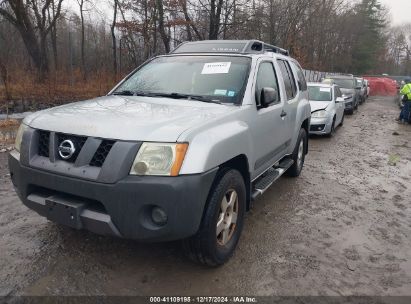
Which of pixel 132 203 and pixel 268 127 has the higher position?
pixel 268 127

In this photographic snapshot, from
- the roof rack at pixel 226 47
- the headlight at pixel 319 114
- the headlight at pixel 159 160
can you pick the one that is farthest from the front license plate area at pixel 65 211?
the headlight at pixel 319 114

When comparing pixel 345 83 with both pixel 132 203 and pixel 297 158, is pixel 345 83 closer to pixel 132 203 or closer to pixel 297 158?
pixel 297 158

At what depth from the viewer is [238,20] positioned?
59.2 ft

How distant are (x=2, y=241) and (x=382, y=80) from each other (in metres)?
42.1

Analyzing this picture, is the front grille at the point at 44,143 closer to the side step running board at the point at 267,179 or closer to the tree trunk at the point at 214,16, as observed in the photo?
the side step running board at the point at 267,179

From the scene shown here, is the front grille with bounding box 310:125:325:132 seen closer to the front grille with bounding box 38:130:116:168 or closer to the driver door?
the driver door

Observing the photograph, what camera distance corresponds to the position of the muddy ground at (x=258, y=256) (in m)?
2.98

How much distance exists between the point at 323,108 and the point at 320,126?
596 mm

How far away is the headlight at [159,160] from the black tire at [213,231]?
1.63ft

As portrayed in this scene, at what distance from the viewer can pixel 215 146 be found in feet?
9.26

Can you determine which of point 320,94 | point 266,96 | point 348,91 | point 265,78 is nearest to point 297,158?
point 265,78

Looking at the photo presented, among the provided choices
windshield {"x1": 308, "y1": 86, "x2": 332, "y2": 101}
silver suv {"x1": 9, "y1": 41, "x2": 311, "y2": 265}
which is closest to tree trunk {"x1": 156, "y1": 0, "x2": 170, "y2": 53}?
windshield {"x1": 308, "y1": 86, "x2": 332, "y2": 101}

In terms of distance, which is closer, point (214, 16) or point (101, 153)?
point (101, 153)

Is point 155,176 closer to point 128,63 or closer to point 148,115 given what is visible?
point 148,115
